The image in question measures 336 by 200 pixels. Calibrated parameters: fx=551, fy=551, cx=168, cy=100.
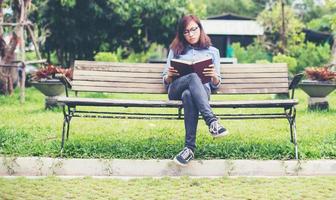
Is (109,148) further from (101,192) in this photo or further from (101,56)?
(101,56)

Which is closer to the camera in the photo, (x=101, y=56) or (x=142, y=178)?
(x=142, y=178)

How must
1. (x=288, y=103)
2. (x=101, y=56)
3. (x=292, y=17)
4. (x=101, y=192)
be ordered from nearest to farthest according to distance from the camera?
(x=101, y=192), (x=288, y=103), (x=101, y=56), (x=292, y=17)

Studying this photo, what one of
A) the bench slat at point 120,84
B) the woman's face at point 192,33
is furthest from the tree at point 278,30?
the woman's face at point 192,33

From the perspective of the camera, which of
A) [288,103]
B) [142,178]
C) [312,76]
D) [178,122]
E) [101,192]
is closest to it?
[101,192]

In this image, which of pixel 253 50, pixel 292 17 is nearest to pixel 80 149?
pixel 253 50

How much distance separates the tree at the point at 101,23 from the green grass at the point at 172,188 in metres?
11.6

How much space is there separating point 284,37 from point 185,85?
18.6 metres

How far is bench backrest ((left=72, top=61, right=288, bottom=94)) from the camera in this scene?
243 inches

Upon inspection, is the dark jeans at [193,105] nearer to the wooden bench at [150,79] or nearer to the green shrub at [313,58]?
the wooden bench at [150,79]

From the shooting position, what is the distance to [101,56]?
16547mm

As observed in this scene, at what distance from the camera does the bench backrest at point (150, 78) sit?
20.2ft

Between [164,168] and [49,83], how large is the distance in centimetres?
448

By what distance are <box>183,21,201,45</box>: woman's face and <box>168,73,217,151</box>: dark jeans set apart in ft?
2.09

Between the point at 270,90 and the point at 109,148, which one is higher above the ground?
the point at 270,90
